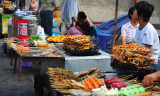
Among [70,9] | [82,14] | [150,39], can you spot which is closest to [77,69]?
[150,39]

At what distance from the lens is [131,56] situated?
3.33 m

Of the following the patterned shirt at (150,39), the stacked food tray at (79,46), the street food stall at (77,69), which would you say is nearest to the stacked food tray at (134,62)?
the street food stall at (77,69)

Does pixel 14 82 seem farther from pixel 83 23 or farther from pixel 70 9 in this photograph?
pixel 70 9

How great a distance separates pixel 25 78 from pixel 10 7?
17.6 feet

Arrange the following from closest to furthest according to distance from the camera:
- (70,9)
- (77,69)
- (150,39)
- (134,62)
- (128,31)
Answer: (134,62) < (150,39) < (77,69) < (128,31) < (70,9)

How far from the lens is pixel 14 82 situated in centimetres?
693

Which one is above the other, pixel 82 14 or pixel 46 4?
pixel 46 4

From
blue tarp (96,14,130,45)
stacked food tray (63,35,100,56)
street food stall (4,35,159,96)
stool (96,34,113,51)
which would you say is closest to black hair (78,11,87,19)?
street food stall (4,35,159,96)

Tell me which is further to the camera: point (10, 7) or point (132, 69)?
point (10, 7)

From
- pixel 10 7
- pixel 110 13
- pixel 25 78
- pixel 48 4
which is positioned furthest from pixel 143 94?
pixel 110 13

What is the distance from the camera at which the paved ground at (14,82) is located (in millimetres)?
6225

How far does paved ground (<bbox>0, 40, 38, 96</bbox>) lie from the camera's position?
6225 millimetres

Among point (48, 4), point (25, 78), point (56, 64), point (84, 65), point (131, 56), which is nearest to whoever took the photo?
point (131, 56)

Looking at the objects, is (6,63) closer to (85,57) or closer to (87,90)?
(85,57)
